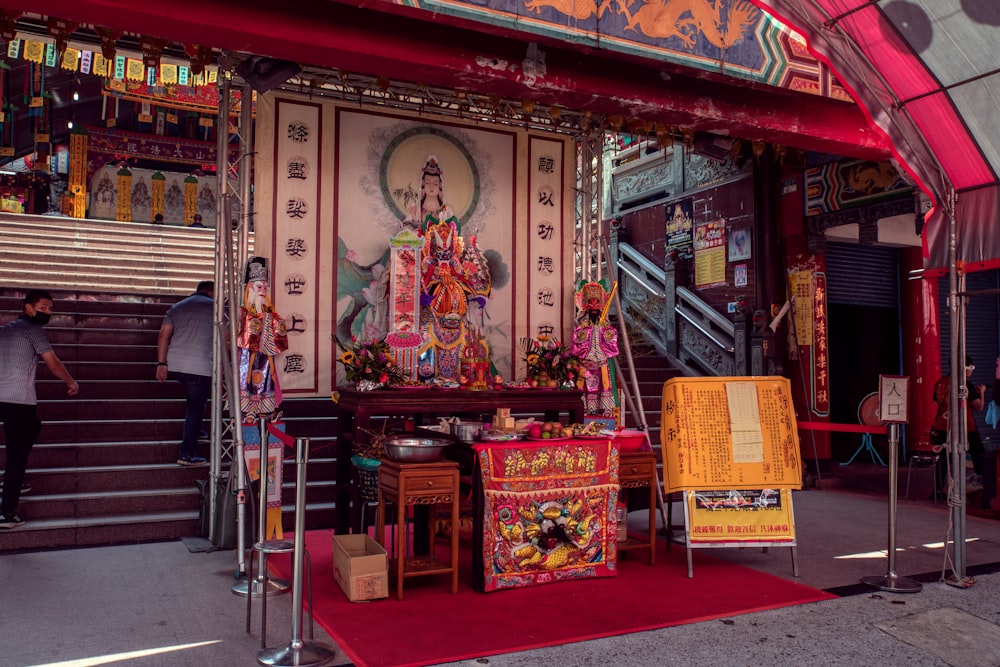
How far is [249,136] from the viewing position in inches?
242

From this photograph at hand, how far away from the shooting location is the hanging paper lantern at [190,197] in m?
15.6

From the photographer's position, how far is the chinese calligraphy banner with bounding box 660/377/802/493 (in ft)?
15.7

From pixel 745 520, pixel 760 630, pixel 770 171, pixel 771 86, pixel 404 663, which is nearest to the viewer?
pixel 404 663

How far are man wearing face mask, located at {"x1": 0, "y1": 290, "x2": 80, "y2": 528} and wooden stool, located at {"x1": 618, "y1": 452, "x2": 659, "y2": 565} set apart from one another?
3.94 meters

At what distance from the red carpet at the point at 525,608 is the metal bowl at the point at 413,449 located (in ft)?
2.47

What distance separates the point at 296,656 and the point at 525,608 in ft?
4.25

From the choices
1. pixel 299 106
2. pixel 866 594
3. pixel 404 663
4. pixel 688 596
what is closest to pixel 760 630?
pixel 688 596

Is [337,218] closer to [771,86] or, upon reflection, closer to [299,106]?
[299,106]

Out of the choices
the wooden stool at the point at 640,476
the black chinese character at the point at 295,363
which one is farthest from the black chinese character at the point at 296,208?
the wooden stool at the point at 640,476

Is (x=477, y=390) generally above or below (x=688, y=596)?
above

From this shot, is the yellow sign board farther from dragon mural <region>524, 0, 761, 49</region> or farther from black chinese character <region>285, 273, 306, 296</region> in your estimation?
black chinese character <region>285, 273, 306, 296</region>

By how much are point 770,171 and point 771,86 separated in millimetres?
2998

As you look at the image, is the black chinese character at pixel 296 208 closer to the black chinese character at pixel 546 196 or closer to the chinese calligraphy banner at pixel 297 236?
the chinese calligraphy banner at pixel 297 236

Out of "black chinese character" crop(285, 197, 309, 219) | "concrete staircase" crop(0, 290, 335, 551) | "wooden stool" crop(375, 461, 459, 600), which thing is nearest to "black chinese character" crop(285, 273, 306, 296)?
"black chinese character" crop(285, 197, 309, 219)
